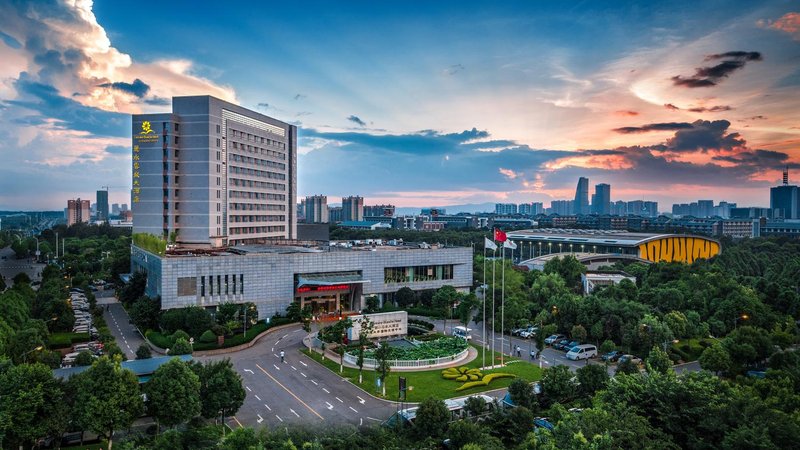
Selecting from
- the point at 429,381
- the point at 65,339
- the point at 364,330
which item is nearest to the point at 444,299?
the point at 364,330

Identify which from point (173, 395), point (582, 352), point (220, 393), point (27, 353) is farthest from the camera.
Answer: point (582, 352)

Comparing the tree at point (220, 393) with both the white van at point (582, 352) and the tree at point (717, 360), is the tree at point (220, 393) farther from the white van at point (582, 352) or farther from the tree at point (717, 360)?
the tree at point (717, 360)

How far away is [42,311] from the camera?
1901 inches

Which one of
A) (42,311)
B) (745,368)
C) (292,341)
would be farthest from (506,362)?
(42,311)

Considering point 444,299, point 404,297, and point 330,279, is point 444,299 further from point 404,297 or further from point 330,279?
point 330,279

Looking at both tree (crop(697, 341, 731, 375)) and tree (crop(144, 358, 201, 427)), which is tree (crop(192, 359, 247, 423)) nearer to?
tree (crop(144, 358, 201, 427))

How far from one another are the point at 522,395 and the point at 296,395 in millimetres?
14562

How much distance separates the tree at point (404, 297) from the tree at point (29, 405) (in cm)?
4029

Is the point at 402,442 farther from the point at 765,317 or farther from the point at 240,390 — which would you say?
the point at 765,317

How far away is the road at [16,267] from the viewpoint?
286ft

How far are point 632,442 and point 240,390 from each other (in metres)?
19.4

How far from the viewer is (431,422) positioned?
24.1 metres

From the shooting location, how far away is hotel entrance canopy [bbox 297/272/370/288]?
5522 centimetres

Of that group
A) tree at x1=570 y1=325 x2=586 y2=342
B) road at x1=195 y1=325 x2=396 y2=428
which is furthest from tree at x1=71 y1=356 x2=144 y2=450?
tree at x1=570 y1=325 x2=586 y2=342
